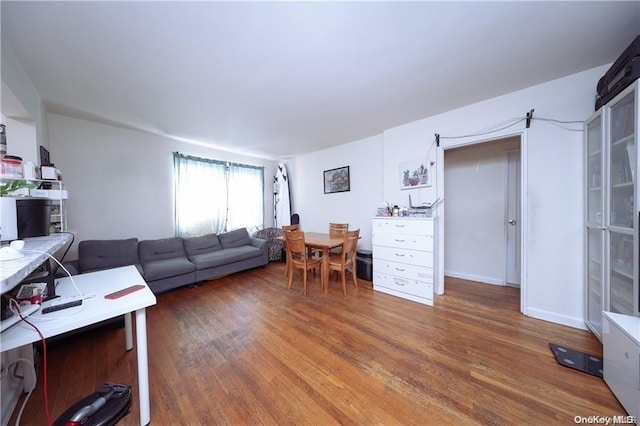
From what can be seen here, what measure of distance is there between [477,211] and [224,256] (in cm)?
422

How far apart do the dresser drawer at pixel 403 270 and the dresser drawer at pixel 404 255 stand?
0.05m

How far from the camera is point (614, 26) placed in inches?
59.1

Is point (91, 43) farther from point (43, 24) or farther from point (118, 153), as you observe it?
point (118, 153)

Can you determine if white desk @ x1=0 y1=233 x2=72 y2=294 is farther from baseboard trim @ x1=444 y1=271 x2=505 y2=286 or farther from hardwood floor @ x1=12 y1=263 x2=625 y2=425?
baseboard trim @ x1=444 y1=271 x2=505 y2=286

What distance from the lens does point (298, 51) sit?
166cm

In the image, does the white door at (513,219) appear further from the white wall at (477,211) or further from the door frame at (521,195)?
the door frame at (521,195)

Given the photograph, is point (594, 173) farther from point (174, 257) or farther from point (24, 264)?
point (174, 257)

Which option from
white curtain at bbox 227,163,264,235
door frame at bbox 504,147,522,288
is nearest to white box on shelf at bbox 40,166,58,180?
white curtain at bbox 227,163,264,235

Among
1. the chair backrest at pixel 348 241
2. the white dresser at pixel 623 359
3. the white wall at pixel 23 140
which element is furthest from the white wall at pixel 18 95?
the white dresser at pixel 623 359

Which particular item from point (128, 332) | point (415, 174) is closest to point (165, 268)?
point (128, 332)

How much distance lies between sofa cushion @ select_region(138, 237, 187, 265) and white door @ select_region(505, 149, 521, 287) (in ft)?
16.7

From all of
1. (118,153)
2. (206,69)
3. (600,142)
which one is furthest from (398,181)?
(118,153)

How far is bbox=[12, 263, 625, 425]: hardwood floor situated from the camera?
128 centimetres

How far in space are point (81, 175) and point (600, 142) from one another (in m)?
5.88
